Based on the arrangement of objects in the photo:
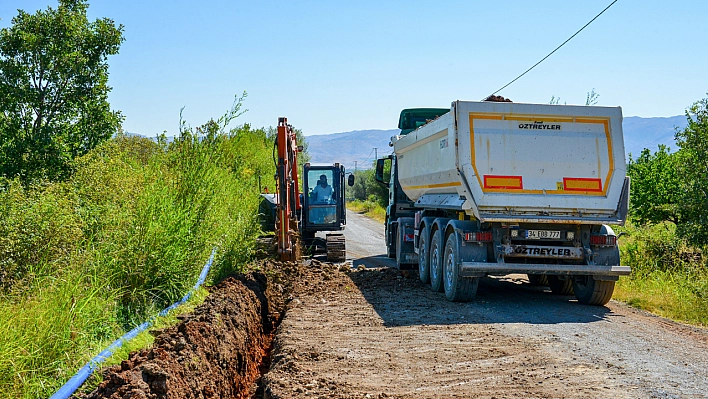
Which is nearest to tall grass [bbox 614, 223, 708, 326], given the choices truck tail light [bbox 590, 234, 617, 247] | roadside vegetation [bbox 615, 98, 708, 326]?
roadside vegetation [bbox 615, 98, 708, 326]

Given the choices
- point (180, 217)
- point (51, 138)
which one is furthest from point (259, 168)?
point (180, 217)

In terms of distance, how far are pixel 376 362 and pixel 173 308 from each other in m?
→ 2.90

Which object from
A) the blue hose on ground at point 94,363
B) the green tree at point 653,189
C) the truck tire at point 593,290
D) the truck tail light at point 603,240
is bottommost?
the truck tire at point 593,290

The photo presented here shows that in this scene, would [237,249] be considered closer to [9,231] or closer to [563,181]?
[9,231]

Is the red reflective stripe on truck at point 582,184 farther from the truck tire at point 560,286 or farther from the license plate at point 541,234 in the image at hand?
the truck tire at point 560,286

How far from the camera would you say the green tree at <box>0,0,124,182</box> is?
53.0ft

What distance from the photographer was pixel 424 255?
39.8ft

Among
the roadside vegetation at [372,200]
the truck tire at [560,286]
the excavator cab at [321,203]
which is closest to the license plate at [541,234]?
the truck tire at [560,286]

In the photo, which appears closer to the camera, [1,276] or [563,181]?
[1,276]

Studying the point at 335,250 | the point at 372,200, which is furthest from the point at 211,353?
the point at 372,200

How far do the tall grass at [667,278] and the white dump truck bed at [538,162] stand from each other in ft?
6.57

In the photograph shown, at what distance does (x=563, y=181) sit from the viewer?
9.70m

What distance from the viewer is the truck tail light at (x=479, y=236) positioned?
9.70 metres

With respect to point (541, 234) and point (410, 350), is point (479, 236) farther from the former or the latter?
point (410, 350)
